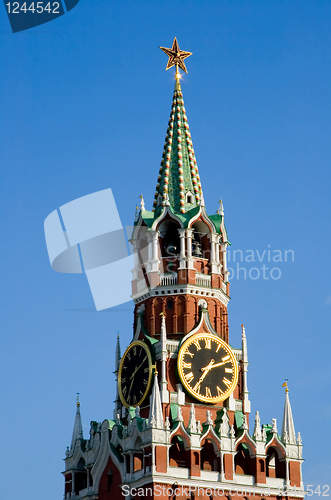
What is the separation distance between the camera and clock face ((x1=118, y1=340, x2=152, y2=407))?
7988 centimetres

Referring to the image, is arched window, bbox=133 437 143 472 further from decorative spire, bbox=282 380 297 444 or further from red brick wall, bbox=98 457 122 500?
decorative spire, bbox=282 380 297 444

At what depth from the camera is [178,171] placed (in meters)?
85.6

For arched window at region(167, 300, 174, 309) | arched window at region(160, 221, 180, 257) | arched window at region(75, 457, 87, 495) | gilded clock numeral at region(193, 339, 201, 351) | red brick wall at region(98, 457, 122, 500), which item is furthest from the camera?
arched window at region(160, 221, 180, 257)

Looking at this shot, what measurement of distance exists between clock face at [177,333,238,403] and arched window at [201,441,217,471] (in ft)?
8.78

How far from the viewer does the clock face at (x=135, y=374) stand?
262 feet

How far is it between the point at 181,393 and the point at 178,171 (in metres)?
15.1

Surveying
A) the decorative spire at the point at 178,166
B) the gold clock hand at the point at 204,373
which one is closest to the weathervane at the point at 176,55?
the decorative spire at the point at 178,166

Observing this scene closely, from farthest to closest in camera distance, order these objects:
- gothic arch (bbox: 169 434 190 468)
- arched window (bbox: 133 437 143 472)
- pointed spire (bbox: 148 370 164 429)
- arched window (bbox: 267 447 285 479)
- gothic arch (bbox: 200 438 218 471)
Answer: arched window (bbox: 267 447 285 479), gothic arch (bbox: 200 438 218 471), arched window (bbox: 133 437 143 472), gothic arch (bbox: 169 434 190 468), pointed spire (bbox: 148 370 164 429)

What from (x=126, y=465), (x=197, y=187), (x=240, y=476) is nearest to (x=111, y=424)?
(x=126, y=465)

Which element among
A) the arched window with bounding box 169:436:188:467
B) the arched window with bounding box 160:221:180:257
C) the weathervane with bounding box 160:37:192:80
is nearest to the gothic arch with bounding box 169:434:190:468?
the arched window with bounding box 169:436:188:467

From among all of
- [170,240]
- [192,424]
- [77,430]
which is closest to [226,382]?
[192,424]

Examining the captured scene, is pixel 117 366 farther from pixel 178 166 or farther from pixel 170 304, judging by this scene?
pixel 178 166

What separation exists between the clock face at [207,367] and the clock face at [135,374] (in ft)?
7.39

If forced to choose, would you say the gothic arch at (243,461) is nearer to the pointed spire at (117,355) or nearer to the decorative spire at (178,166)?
the pointed spire at (117,355)
